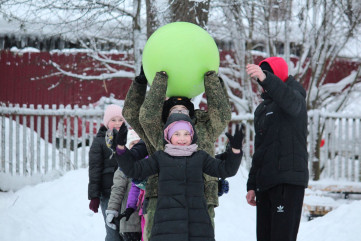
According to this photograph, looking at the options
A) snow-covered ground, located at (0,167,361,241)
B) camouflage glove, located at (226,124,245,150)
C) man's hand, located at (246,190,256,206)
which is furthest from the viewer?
snow-covered ground, located at (0,167,361,241)

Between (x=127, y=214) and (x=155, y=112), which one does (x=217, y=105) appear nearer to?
(x=155, y=112)

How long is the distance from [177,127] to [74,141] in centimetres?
780

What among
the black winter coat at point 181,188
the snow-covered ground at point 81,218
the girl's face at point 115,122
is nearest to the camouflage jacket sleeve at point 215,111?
the black winter coat at point 181,188

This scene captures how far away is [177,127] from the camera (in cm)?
317

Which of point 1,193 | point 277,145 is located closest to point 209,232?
point 277,145

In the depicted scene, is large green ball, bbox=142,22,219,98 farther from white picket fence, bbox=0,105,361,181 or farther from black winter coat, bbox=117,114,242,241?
white picket fence, bbox=0,105,361,181

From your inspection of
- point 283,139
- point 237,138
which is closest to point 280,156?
point 283,139

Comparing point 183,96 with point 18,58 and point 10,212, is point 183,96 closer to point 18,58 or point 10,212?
point 10,212

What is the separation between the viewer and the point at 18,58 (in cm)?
1373

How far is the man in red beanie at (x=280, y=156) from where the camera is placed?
3770 millimetres

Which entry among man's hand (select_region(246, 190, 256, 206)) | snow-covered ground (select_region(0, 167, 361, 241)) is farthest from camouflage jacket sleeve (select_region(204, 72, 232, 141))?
snow-covered ground (select_region(0, 167, 361, 241))

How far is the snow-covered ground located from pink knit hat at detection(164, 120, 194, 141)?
10.4ft

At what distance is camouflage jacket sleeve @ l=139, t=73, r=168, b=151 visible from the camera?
127 inches

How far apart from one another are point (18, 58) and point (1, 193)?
14.4 ft
